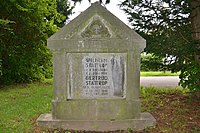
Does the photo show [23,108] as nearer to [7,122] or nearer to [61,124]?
[7,122]

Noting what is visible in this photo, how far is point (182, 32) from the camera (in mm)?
7266

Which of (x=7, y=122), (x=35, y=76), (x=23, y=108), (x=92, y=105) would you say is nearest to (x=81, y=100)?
(x=92, y=105)

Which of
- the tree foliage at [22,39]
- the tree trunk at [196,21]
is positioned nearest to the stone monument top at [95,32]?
the tree trunk at [196,21]

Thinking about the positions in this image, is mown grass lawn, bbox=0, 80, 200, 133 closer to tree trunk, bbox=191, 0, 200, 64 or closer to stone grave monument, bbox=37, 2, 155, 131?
stone grave monument, bbox=37, 2, 155, 131

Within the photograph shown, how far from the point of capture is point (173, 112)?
634cm

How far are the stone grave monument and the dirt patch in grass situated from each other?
30 cm

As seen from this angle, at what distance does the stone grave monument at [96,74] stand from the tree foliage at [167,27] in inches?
63.9

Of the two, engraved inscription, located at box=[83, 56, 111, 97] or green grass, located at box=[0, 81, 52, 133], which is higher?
engraved inscription, located at box=[83, 56, 111, 97]

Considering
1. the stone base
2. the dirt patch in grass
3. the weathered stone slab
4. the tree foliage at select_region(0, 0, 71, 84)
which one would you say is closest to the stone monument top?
the weathered stone slab

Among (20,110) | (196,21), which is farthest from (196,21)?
(20,110)

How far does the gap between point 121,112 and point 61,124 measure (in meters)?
1.09

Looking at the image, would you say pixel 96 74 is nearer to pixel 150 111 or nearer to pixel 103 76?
pixel 103 76

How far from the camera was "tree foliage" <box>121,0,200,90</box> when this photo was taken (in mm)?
6621

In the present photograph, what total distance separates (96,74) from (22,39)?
23.2ft
